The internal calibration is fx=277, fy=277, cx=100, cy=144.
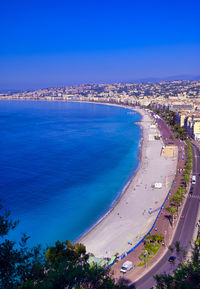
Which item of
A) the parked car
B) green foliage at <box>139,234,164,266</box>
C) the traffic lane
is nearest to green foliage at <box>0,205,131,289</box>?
the traffic lane

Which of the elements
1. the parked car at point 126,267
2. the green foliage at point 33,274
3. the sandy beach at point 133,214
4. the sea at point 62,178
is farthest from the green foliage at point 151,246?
the green foliage at point 33,274

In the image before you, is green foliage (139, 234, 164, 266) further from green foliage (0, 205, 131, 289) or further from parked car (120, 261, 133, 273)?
green foliage (0, 205, 131, 289)

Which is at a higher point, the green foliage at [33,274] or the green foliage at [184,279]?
the green foliage at [33,274]

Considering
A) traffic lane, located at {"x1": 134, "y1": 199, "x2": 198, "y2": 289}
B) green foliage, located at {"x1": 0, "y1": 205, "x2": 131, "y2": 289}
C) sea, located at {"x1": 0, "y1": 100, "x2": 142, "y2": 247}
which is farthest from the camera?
sea, located at {"x1": 0, "y1": 100, "x2": 142, "y2": 247}

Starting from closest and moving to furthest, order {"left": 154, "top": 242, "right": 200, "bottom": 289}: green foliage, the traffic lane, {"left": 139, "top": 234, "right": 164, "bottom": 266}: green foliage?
1. {"left": 154, "top": 242, "right": 200, "bottom": 289}: green foliage
2. the traffic lane
3. {"left": 139, "top": 234, "right": 164, "bottom": 266}: green foliage

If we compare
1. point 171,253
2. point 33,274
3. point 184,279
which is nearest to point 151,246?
point 171,253

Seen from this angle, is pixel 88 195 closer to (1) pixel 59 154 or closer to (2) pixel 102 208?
(2) pixel 102 208

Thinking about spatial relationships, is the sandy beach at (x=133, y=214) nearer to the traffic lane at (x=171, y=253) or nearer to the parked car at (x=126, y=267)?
the parked car at (x=126, y=267)
